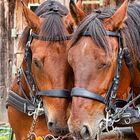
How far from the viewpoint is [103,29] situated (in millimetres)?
3863

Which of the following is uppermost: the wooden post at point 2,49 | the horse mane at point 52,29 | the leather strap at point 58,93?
the horse mane at point 52,29

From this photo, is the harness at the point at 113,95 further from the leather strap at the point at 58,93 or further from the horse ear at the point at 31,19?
the horse ear at the point at 31,19

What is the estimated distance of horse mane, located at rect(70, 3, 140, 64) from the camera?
12.5 feet

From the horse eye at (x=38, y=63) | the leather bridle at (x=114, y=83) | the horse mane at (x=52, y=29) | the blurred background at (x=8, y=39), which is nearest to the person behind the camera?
the leather bridle at (x=114, y=83)

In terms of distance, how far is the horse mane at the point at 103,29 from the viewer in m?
3.81

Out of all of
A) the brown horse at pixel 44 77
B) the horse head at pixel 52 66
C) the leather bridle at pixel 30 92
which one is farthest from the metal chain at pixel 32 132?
the horse head at pixel 52 66

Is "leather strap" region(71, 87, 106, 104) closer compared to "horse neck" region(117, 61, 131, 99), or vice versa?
"leather strap" region(71, 87, 106, 104)

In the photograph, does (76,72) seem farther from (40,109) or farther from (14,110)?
(14,110)

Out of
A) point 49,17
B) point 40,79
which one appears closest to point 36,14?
point 49,17

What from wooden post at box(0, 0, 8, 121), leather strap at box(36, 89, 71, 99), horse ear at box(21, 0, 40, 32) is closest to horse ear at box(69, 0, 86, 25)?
horse ear at box(21, 0, 40, 32)

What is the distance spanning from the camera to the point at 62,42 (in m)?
4.30

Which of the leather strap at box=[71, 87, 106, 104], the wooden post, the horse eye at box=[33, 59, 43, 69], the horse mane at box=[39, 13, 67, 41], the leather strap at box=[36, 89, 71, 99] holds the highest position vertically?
the horse mane at box=[39, 13, 67, 41]

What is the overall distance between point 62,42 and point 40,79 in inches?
14.7

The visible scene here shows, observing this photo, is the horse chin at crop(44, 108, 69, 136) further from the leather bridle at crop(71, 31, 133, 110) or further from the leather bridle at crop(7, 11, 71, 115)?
the leather bridle at crop(71, 31, 133, 110)
